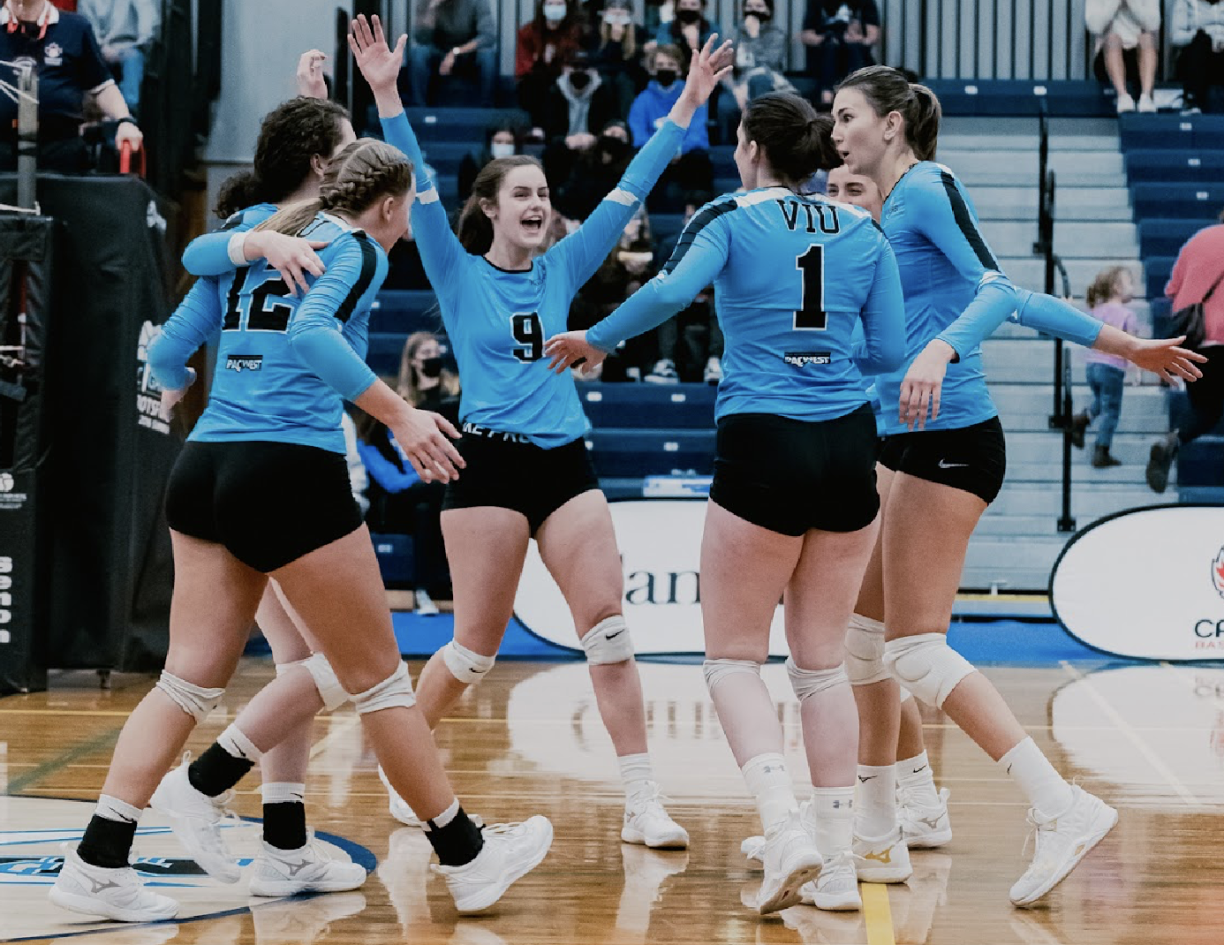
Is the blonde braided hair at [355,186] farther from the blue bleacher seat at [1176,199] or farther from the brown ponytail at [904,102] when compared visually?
the blue bleacher seat at [1176,199]

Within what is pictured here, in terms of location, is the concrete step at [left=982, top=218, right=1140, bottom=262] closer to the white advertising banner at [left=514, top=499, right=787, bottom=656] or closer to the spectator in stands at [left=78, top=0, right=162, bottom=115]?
the white advertising banner at [left=514, top=499, right=787, bottom=656]

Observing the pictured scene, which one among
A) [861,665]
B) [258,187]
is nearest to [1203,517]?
[861,665]

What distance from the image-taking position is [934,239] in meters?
3.91

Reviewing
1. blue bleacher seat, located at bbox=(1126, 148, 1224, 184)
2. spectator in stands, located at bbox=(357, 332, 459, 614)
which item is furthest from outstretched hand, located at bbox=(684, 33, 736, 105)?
blue bleacher seat, located at bbox=(1126, 148, 1224, 184)

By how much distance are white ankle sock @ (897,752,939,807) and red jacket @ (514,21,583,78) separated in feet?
32.9

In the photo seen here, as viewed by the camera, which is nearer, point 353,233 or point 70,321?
point 353,233

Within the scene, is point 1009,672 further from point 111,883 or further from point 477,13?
point 477,13

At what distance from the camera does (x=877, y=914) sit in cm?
374

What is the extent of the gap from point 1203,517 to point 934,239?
17.3 ft

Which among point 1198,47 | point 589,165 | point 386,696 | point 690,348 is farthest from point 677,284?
point 1198,47

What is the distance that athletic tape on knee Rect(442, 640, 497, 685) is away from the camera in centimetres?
455

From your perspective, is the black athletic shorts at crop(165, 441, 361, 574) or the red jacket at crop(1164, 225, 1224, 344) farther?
the red jacket at crop(1164, 225, 1224, 344)

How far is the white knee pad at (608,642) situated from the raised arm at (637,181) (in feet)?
3.15

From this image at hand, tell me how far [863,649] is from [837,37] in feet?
34.6
